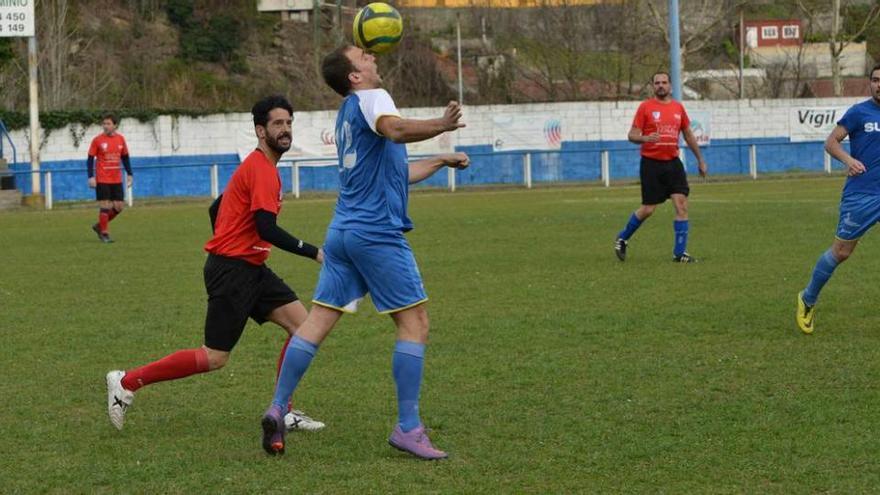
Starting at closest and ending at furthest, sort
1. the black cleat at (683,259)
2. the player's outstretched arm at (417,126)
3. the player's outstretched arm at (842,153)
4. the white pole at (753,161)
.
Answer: the player's outstretched arm at (417,126), the player's outstretched arm at (842,153), the black cleat at (683,259), the white pole at (753,161)

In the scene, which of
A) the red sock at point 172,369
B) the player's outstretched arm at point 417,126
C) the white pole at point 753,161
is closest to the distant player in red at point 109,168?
the red sock at point 172,369

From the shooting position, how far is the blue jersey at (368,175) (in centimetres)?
634

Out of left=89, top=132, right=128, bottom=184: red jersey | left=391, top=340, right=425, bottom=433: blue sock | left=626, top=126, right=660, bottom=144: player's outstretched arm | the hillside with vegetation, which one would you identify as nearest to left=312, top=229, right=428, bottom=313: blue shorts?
left=391, top=340, right=425, bottom=433: blue sock

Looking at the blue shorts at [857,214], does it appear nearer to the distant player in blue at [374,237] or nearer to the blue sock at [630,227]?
the distant player in blue at [374,237]

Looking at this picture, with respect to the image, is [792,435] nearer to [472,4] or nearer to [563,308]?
[563,308]

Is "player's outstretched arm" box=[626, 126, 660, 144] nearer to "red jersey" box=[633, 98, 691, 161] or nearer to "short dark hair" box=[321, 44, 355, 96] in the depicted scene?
"red jersey" box=[633, 98, 691, 161]

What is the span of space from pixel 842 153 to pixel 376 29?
453cm

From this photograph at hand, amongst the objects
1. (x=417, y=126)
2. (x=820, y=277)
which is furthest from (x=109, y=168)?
(x=417, y=126)

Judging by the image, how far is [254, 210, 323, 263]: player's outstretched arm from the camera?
678cm

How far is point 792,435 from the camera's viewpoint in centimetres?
657

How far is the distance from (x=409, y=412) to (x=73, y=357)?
4.07 m

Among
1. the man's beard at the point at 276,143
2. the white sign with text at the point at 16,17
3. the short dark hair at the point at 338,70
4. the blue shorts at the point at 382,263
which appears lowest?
the blue shorts at the point at 382,263

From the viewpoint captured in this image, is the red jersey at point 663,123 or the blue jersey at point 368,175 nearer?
the blue jersey at point 368,175

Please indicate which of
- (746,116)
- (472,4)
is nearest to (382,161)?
(746,116)
